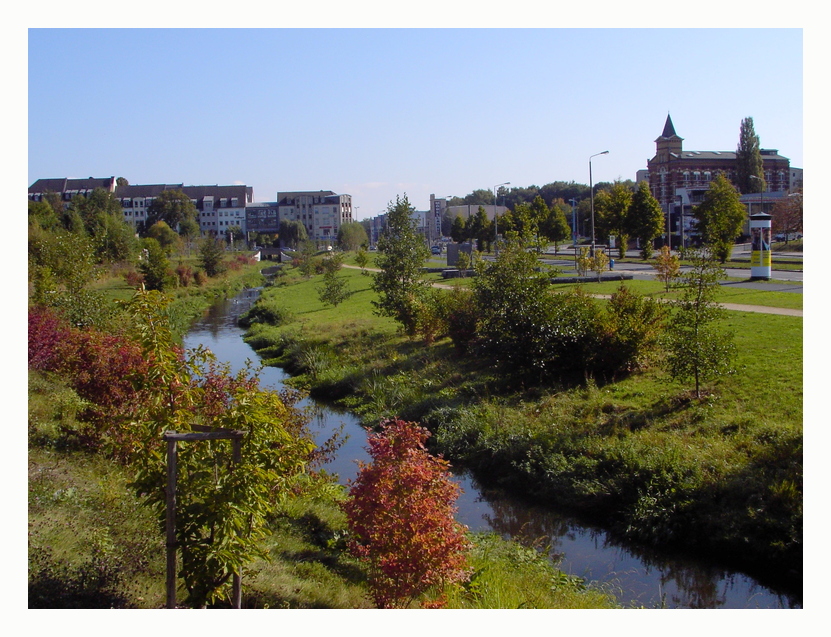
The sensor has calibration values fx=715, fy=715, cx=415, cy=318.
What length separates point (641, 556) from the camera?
10688 mm

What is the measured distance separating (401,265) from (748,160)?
7383cm

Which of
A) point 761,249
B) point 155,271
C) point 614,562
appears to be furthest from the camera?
point 155,271

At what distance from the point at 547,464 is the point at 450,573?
6.37 metres

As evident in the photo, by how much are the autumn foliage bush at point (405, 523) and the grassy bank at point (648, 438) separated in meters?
4.99

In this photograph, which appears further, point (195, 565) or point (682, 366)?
point (682, 366)

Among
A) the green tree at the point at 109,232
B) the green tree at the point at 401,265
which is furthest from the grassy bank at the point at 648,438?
the green tree at the point at 109,232

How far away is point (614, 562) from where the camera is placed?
416 inches

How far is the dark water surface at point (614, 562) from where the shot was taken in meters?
9.43

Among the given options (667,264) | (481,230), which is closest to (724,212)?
(667,264)

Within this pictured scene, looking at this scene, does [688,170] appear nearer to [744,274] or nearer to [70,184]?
[744,274]

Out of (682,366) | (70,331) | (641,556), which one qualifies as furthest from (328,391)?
(641,556)

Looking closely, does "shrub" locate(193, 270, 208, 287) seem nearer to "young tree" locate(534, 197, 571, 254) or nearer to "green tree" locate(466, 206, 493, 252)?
"green tree" locate(466, 206, 493, 252)

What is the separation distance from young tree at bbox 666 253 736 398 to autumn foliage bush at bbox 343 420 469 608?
799 centimetres

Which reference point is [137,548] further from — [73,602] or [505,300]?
[505,300]
